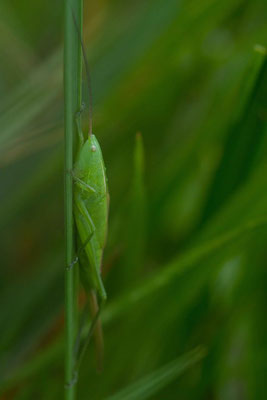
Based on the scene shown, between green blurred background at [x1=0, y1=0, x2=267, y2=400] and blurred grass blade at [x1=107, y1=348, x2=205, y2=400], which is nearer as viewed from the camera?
blurred grass blade at [x1=107, y1=348, x2=205, y2=400]

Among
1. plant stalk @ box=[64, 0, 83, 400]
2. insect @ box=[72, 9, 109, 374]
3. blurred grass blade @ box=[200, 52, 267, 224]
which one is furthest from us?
blurred grass blade @ box=[200, 52, 267, 224]

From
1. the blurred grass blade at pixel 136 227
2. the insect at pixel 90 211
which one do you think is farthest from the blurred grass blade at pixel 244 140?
the insect at pixel 90 211

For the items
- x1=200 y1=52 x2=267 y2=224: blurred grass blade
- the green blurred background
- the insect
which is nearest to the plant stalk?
the insect

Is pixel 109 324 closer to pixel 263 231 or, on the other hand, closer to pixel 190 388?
pixel 190 388

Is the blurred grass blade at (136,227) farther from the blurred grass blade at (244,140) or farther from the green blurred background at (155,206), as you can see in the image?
the blurred grass blade at (244,140)

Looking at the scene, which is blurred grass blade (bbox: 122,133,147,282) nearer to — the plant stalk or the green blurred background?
the green blurred background

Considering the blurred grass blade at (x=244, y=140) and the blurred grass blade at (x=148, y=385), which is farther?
the blurred grass blade at (x=244, y=140)
